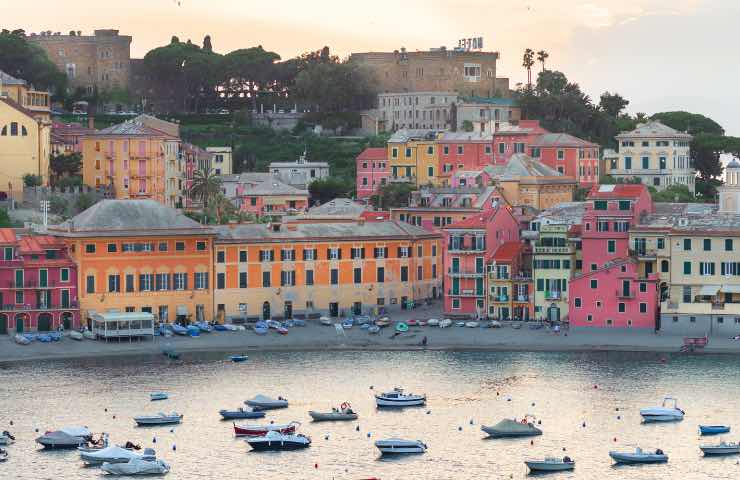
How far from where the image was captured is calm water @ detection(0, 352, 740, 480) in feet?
302

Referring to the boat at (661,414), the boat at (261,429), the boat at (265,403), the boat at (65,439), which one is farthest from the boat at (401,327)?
the boat at (65,439)

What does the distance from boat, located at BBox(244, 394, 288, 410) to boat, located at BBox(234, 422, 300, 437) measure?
517cm

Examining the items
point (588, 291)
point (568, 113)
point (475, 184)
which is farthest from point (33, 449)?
point (568, 113)

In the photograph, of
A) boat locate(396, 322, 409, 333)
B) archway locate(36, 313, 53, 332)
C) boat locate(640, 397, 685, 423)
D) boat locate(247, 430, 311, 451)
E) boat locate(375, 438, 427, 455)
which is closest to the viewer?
boat locate(375, 438, 427, 455)

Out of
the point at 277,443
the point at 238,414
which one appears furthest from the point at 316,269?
the point at 277,443

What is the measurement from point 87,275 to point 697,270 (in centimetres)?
3348

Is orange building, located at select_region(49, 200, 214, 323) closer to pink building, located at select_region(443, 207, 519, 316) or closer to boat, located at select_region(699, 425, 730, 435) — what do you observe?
pink building, located at select_region(443, 207, 519, 316)

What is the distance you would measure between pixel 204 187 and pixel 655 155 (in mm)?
35123

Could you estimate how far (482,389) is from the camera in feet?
360

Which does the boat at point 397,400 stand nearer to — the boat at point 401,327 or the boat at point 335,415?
the boat at point 335,415

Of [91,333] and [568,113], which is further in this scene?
[568,113]

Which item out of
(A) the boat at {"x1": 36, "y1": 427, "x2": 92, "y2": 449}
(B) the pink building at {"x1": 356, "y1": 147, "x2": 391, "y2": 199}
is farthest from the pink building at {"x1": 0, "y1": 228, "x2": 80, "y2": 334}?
(B) the pink building at {"x1": 356, "y1": 147, "x2": 391, "y2": 199}

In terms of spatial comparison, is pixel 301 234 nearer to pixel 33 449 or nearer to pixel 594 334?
pixel 594 334

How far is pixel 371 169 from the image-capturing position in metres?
170
